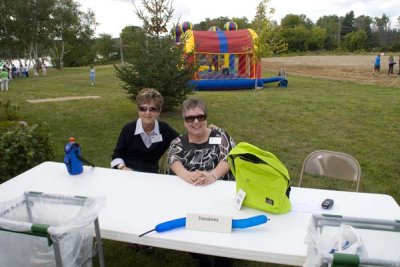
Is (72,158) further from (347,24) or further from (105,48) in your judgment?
(347,24)

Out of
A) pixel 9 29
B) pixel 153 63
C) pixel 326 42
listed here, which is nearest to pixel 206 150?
pixel 153 63

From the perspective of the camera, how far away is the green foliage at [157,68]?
738cm

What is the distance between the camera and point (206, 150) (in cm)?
263

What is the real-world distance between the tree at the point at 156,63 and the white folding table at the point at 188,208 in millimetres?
4997

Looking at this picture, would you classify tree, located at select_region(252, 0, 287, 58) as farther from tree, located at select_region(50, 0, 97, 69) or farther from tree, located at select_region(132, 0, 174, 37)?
tree, located at select_region(50, 0, 97, 69)

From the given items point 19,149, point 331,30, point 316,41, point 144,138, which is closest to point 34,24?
point 19,149

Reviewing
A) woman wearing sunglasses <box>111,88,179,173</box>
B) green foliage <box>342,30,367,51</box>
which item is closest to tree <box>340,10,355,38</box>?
green foliage <box>342,30,367,51</box>

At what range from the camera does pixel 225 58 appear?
634 inches

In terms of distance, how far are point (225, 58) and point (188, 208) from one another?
1480 cm

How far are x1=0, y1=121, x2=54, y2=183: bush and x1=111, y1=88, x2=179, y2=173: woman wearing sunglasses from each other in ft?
3.43

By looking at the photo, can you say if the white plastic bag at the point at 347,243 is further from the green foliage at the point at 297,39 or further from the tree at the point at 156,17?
the green foliage at the point at 297,39

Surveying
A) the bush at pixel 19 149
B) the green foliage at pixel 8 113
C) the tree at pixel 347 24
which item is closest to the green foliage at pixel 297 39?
the tree at pixel 347 24

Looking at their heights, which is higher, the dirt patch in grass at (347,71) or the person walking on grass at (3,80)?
the person walking on grass at (3,80)

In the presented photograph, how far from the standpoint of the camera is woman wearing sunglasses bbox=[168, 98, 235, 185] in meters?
2.56
